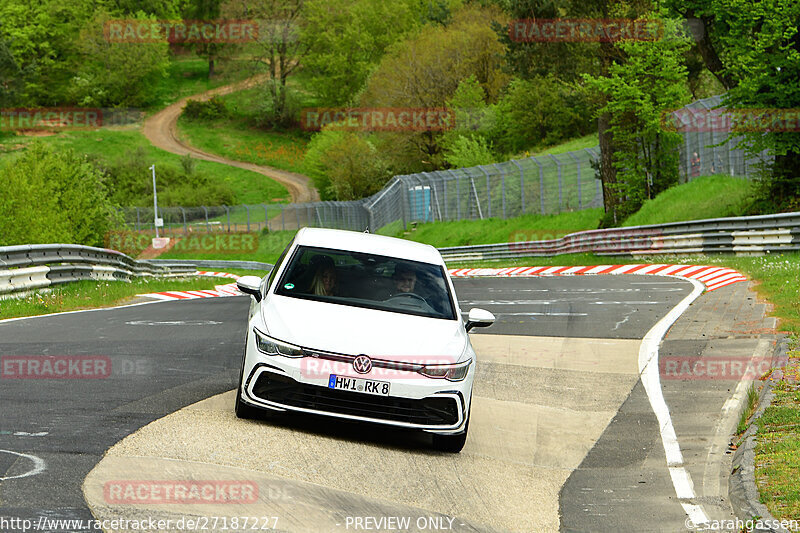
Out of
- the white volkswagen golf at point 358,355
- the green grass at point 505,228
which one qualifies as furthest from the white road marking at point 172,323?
the green grass at point 505,228

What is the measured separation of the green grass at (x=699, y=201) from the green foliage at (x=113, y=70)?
328 ft

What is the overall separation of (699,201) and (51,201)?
3258 centimetres

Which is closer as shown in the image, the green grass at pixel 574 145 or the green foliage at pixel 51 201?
the green foliage at pixel 51 201

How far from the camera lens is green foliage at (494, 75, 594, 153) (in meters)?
68.9

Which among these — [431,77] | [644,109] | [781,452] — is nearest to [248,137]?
[431,77]

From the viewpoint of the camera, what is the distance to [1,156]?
10406 cm

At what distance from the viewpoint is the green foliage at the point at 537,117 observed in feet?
226

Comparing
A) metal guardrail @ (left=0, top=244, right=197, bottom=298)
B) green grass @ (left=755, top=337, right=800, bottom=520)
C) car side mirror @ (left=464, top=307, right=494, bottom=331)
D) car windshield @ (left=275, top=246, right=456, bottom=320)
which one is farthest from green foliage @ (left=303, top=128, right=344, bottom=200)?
green grass @ (left=755, top=337, right=800, bottom=520)

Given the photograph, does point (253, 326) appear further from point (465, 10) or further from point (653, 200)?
point (465, 10)

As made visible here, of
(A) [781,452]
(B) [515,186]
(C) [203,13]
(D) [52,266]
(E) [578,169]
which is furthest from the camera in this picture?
(C) [203,13]

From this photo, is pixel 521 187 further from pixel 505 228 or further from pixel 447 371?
pixel 447 371

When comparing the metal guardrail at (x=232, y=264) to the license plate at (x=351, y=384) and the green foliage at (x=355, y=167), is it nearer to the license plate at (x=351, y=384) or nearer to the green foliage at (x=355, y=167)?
the green foliage at (x=355, y=167)

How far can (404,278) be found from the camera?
9141mm

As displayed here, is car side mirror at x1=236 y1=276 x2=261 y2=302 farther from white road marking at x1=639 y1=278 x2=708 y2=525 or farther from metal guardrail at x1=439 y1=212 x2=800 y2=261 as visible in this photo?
metal guardrail at x1=439 y1=212 x2=800 y2=261
